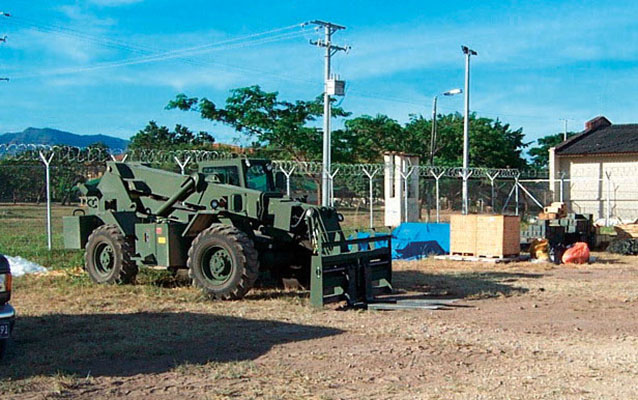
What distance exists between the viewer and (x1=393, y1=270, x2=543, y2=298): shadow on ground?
44.5 feet

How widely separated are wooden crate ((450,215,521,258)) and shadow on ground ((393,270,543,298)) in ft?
7.21

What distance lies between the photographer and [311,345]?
8.87 meters

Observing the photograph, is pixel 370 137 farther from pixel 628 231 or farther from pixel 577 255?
pixel 577 255

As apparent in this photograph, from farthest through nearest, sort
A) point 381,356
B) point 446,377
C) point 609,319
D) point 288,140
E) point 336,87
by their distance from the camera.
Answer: point 288,140, point 336,87, point 609,319, point 381,356, point 446,377

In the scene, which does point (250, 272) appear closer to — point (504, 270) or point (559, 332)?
point (559, 332)

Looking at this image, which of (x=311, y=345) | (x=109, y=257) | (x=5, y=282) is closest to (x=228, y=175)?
(x=109, y=257)

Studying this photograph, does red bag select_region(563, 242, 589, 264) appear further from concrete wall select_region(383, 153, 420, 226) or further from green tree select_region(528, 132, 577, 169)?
green tree select_region(528, 132, 577, 169)

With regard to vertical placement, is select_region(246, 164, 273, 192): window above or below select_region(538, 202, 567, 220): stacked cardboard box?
above

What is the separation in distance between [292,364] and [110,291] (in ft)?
20.3

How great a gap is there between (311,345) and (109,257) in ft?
20.8

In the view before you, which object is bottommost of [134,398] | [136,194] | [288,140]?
[134,398]

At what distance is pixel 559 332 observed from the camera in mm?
9828

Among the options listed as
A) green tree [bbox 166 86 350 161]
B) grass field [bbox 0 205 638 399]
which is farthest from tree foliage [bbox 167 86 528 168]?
grass field [bbox 0 205 638 399]

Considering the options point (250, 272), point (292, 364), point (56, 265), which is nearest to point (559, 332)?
point (292, 364)
